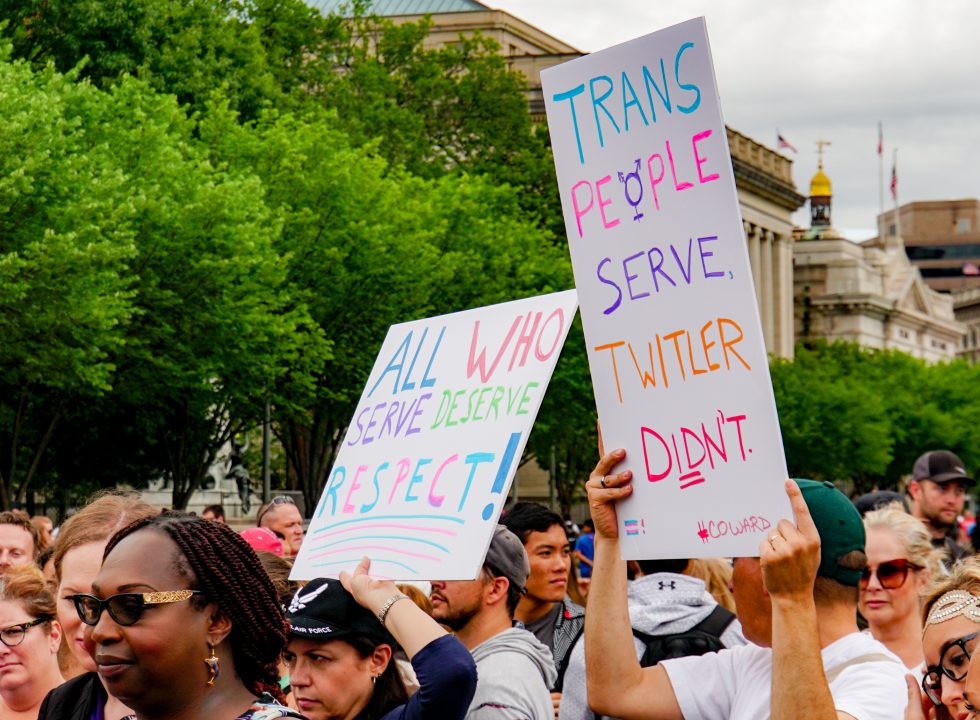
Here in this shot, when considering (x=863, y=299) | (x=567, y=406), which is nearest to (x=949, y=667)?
(x=567, y=406)

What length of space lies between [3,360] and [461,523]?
21.4 metres

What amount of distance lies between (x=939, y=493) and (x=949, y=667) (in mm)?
6109

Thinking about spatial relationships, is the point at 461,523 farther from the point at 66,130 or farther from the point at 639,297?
the point at 66,130

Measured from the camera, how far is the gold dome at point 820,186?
162 meters

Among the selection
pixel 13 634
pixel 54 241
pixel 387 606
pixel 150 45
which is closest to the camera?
pixel 387 606

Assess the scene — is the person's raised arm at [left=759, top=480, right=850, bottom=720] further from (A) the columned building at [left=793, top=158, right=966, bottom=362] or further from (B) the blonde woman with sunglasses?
(A) the columned building at [left=793, top=158, right=966, bottom=362]

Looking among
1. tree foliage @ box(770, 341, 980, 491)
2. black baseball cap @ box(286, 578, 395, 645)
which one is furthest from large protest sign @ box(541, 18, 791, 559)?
tree foliage @ box(770, 341, 980, 491)

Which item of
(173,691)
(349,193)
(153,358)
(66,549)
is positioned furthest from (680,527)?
(349,193)

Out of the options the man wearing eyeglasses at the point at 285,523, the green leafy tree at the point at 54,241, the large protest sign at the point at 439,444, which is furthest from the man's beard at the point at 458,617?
the green leafy tree at the point at 54,241

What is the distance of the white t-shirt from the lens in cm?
387

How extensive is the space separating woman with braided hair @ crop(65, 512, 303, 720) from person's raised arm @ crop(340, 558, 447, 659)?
569mm

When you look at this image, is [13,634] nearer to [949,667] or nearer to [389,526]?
[389,526]

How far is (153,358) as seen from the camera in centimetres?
2705

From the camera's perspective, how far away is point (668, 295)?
13.0 ft
